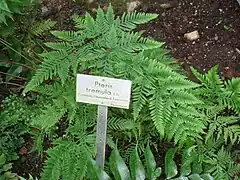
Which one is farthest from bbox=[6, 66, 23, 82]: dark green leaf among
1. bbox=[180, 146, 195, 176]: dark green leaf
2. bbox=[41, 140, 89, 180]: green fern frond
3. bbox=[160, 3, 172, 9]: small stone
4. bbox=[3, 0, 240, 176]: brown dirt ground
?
bbox=[180, 146, 195, 176]: dark green leaf

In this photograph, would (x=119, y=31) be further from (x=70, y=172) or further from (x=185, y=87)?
(x=70, y=172)

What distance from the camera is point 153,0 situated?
137 inches

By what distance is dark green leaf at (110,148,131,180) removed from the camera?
2377 mm

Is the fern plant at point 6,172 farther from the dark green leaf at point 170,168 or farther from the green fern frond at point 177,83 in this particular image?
the green fern frond at point 177,83

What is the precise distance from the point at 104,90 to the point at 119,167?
40 centimetres

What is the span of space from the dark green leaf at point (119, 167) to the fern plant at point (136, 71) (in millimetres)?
214

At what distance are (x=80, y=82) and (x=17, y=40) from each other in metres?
0.81

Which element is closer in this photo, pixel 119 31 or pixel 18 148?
pixel 119 31

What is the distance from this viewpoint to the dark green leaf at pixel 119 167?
238cm

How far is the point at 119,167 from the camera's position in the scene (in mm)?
2393

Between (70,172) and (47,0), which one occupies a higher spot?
(47,0)

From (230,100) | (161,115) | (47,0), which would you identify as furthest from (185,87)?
(47,0)

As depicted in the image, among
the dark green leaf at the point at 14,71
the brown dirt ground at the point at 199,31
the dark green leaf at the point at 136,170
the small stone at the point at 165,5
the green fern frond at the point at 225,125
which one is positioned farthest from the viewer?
the small stone at the point at 165,5

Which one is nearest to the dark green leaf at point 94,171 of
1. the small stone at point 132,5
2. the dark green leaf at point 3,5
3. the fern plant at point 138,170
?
the fern plant at point 138,170
